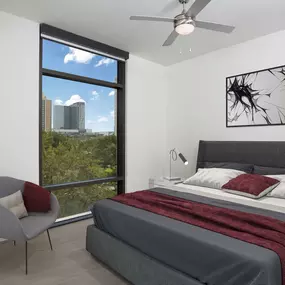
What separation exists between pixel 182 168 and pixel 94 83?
222 centimetres

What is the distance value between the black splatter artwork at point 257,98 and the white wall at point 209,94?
0.32ft

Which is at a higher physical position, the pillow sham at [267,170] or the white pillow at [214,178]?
the pillow sham at [267,170]

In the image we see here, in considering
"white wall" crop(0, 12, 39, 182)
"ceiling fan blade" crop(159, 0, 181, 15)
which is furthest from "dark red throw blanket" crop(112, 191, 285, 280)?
"ceiling fan blade" crop(159, 0, 181, 15)

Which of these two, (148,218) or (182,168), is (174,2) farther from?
(182,168)

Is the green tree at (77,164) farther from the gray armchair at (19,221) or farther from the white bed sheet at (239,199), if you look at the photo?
the white bed sheet at (239,199)

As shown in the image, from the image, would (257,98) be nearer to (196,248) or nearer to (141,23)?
(141,23)

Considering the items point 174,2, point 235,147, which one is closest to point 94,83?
point 174,2

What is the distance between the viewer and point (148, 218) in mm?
2113

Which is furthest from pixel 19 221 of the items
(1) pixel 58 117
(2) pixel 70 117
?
(2) pixel 70 117

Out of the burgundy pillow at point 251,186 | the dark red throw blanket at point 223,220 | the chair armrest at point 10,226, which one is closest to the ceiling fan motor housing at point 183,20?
the dark red throw blanket at point 223,220

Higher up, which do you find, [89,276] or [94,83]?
[94,83]

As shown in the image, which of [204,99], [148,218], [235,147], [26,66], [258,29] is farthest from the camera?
[204,99]

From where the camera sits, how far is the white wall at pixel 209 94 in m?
3.66

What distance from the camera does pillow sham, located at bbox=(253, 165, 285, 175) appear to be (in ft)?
10.9
